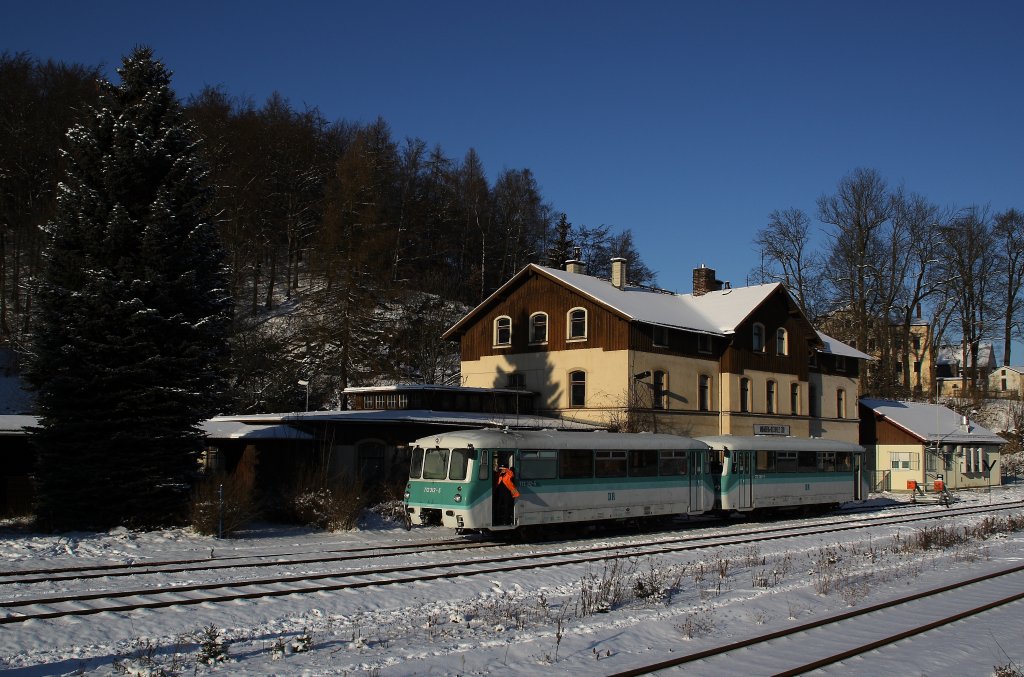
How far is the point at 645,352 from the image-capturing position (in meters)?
38.5

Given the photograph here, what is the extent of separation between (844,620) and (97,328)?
55.6 feet

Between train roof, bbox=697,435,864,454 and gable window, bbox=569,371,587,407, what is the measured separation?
9958mm

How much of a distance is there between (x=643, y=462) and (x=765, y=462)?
6198 millimetres

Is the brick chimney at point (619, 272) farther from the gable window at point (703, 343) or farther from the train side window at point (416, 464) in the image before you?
the train side window at point (416, 464)

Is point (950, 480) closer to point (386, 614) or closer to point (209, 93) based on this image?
point (386, 614)

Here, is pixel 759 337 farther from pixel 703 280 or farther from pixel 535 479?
pixel 535 479

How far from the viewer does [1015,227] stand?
2635 inches

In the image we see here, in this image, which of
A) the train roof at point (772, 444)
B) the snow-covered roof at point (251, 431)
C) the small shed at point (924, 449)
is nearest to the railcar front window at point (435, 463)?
the snow-covered roof at point (251, 431)

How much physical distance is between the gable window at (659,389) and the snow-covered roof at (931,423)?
59.8 ft

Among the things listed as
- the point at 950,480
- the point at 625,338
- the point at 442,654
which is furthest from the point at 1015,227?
the point at 442,654

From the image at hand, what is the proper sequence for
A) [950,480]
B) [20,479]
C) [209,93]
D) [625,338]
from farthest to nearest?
[209,93] → [950,480] → [625,338] → [20,479]

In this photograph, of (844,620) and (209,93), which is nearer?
(844,620)

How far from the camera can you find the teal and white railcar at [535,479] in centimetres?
2064

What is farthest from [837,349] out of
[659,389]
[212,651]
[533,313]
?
[212,651]
